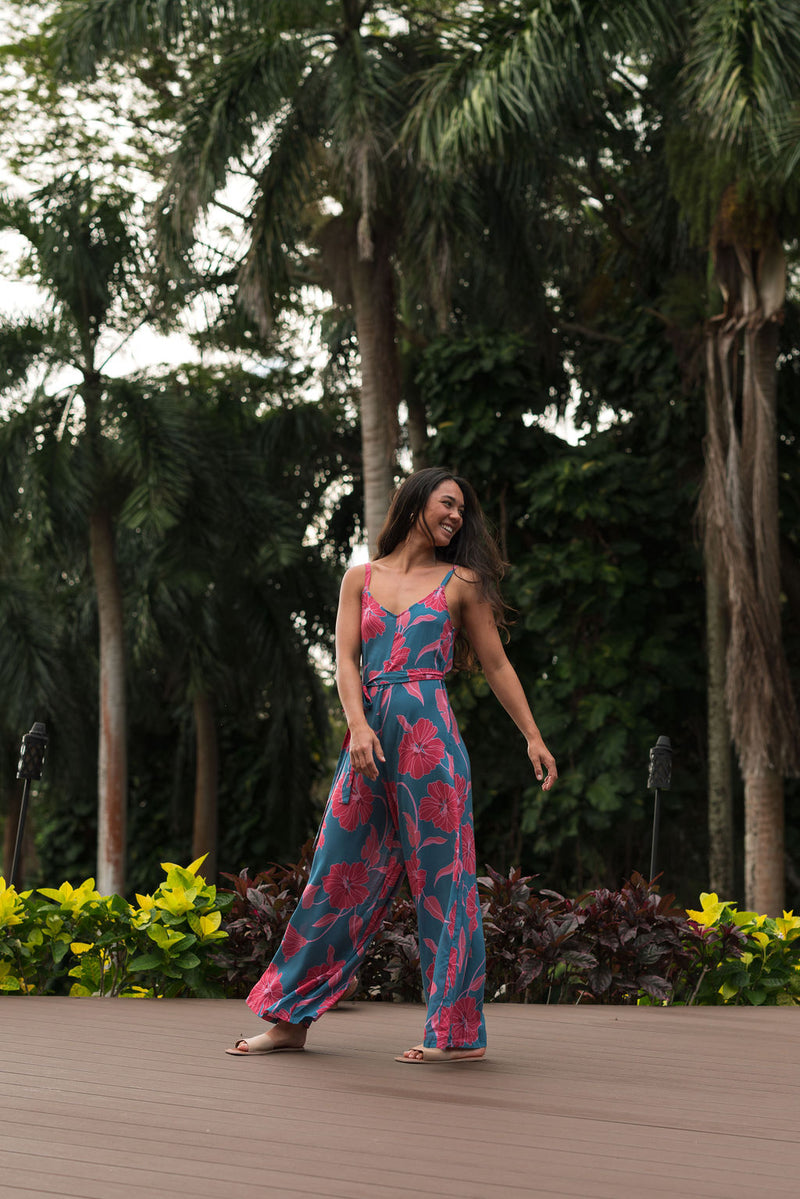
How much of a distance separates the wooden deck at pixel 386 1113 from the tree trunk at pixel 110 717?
10808 mm

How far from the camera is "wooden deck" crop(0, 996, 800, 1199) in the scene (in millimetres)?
2533

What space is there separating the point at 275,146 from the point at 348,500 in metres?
6.67

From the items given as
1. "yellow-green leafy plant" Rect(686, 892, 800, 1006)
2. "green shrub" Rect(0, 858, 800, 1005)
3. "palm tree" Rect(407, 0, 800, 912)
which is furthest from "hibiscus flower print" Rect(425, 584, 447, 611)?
"palm tree" Rect(407, 0, 800, 912)

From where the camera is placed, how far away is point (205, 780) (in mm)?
19234

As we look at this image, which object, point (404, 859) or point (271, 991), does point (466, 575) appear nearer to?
point (404, 859)

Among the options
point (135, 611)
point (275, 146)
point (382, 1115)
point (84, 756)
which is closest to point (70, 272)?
point (275, 146)

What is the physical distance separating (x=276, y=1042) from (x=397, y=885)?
1.79 feet

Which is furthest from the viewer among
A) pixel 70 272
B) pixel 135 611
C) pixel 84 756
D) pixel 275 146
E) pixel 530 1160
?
pixel 84 756

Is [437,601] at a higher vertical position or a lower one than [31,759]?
higher

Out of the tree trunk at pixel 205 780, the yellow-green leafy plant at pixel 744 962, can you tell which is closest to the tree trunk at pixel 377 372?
the tree trunk at pixel 205 780

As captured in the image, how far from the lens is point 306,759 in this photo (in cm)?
1948

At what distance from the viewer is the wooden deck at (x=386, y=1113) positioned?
253 centimetres

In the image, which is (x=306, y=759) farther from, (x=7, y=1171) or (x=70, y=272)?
(x=7, y=1171)

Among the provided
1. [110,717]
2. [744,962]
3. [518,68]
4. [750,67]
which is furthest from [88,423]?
[744,962]
